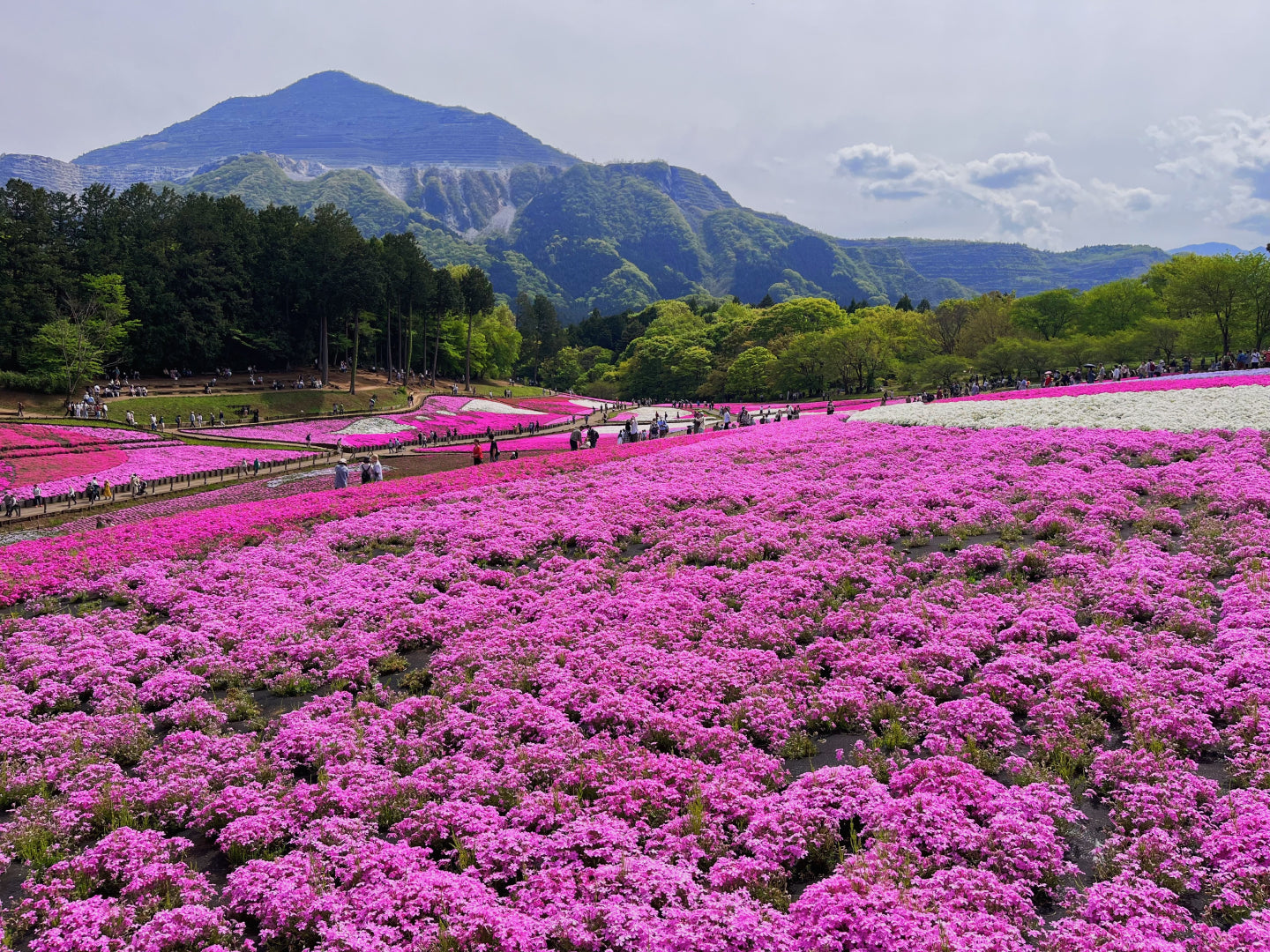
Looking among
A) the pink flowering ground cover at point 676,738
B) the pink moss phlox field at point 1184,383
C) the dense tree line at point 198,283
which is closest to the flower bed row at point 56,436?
the dense tree line at point 198,283

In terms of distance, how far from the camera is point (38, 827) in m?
8.23

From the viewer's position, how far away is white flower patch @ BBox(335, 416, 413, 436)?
57.4 m

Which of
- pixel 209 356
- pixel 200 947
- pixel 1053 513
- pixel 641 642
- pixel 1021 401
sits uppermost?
pixel 209 356

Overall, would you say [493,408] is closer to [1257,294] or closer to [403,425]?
[403,425]

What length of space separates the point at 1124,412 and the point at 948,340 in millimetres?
78689

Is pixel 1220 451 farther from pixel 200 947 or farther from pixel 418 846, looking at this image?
pixel 200 947

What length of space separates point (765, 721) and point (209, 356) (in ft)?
255

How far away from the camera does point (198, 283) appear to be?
73.8 metres

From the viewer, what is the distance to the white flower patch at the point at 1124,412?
24.5 meters

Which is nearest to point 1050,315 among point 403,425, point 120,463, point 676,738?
point 403,425

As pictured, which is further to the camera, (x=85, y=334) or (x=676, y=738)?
(x=85, y=334)

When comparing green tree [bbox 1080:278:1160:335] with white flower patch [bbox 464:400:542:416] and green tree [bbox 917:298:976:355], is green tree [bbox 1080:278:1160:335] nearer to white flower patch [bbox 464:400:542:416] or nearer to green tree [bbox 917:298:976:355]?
green tree [bbox 917:298:976:355]

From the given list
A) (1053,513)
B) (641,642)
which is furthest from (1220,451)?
(641,642)

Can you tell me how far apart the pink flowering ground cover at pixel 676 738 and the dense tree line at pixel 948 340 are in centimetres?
6254
